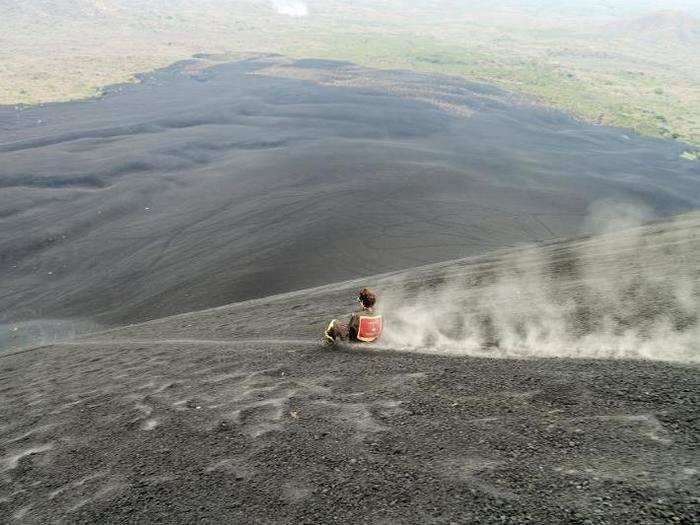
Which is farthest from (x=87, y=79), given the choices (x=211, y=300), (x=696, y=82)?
(x=696, y=82)

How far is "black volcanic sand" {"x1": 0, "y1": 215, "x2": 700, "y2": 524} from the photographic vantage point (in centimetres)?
538

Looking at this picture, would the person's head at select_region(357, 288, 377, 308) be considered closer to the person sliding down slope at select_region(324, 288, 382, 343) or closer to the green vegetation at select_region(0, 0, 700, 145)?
the person sliding down slope at select_region(324, 288, 382, 343)

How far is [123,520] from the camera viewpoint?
604 centimetres

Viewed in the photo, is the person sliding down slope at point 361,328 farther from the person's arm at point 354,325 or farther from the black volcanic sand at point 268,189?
the black volcanic sand at point 268,189

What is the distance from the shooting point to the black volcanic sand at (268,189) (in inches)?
822

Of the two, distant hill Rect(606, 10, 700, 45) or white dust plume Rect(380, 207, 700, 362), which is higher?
distant hill Rect(606, 10, 700, 45)

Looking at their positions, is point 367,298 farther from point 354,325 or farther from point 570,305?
point 570,305

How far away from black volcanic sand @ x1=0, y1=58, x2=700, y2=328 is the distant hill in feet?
344

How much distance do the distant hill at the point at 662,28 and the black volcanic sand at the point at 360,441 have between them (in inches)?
5919

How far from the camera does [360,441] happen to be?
6.76 m

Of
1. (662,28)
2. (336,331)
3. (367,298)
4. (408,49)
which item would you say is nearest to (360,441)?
(367,298)

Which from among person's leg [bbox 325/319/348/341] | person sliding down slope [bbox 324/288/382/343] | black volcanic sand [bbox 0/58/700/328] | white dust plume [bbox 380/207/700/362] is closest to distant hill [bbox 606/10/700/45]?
black volcanic sand [bbox 0/58/700/328]

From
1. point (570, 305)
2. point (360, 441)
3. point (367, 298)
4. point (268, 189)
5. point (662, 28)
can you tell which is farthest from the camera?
point (662, 28)

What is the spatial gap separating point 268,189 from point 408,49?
232ft
